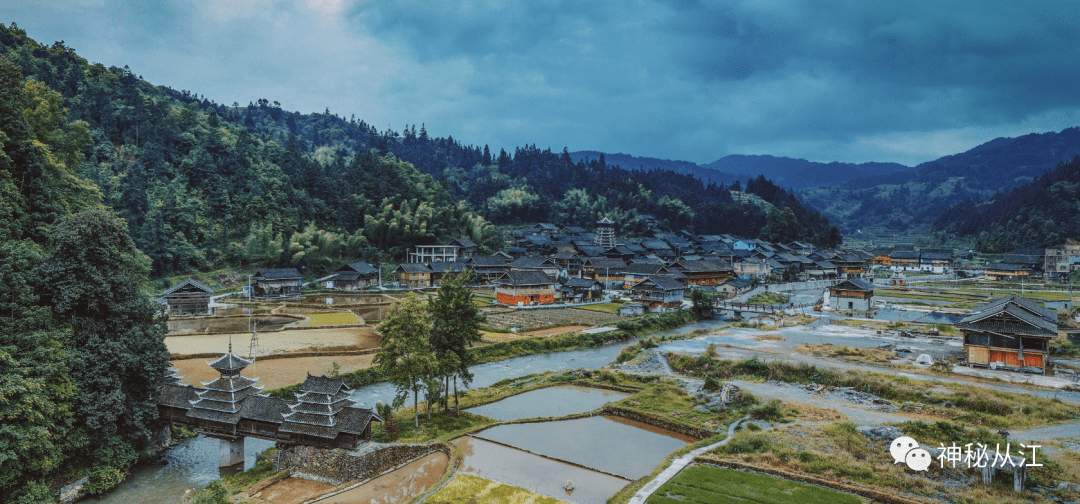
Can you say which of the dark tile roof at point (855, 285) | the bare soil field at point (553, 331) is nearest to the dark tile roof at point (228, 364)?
the bare soil field at point (553, 331)

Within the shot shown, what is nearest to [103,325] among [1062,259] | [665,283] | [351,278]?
[351,278]

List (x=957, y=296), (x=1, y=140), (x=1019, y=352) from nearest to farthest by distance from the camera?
(x=1, y=140), (x=1019, y=352), (x=957, y=296)

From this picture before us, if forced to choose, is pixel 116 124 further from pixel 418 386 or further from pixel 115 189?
pixel 418 386

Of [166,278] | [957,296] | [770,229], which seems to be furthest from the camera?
[770,229]

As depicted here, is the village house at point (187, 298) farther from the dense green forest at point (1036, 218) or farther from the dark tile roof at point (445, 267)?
the dense green forest at point (1036, 218)

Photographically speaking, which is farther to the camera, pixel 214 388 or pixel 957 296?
pixel 957 296

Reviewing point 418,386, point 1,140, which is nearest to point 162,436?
point 418,386
